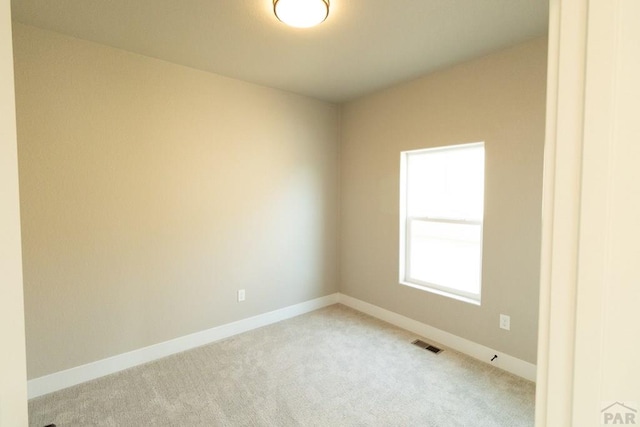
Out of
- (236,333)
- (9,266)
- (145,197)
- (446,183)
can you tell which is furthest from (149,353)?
(446,183)

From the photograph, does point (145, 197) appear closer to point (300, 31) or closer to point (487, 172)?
point (300, 31)

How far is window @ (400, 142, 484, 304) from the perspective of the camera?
2.79 meters

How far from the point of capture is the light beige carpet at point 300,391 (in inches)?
76.8

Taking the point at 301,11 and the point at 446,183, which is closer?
the point at 301,11

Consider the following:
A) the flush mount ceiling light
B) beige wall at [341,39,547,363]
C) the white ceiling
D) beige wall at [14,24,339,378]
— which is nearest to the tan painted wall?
the flush mount ceiling light

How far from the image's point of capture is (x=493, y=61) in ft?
8.16

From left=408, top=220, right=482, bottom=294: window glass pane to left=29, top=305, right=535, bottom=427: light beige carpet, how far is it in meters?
0.70

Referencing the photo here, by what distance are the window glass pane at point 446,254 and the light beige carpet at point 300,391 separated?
697mm

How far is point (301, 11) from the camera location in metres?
1.84

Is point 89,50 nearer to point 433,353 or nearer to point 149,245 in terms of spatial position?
point 149,245

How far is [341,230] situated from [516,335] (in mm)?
2183

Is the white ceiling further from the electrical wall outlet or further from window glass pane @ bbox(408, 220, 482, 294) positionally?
the electrical wall outlet

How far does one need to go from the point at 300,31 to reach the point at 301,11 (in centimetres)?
35

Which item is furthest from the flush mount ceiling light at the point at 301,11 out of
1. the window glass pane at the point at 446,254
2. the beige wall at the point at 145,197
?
the window glass pane at the point at 446,254
